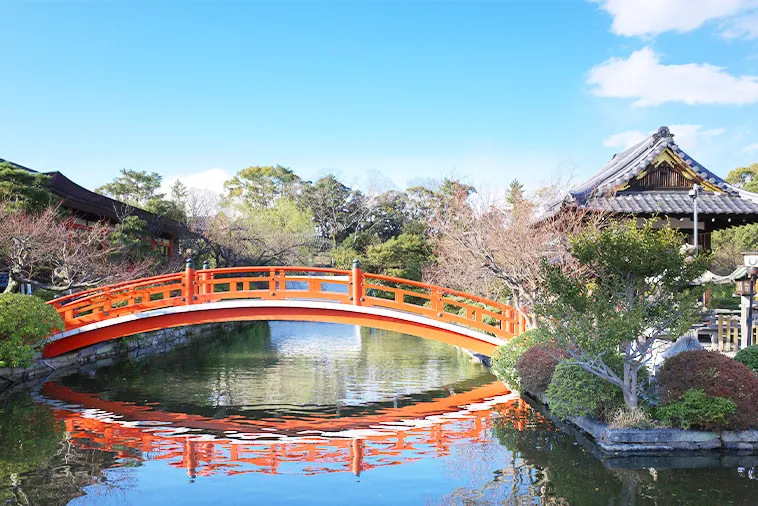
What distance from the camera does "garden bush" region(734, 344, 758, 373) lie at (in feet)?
32.6

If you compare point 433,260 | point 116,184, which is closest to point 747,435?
point 433,260

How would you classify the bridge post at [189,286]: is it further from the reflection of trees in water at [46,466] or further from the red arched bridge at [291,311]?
the reflection of trees in water at [46,466]

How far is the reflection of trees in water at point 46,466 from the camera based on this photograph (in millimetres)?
7207

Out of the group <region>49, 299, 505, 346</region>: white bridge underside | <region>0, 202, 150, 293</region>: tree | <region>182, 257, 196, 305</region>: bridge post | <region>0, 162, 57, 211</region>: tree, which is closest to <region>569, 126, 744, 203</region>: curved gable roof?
<region>49, 299, 505, 346</region>: white bridge underside

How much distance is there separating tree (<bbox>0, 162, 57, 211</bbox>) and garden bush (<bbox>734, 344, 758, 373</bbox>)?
669 inches

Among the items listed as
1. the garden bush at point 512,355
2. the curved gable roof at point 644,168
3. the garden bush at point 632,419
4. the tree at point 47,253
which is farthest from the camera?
the tree at point 47,253

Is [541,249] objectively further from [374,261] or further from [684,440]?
[374,261]

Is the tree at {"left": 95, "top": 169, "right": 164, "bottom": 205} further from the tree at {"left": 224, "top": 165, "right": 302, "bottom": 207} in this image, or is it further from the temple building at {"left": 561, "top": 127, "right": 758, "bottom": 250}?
the temple building at {"left": 561, "top": 127, "right": 758, "bottom": 250}

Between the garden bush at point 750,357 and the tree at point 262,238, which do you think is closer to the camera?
the garden bush at point 750,357

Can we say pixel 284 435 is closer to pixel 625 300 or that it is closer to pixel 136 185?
pixel 625 300

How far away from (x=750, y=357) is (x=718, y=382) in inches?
86.0

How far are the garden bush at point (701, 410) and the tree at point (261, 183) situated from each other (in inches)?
1667

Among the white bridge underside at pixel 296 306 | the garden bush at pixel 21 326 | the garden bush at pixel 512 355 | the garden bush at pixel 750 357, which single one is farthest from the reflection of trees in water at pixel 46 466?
the garden bush at pixel 750 357

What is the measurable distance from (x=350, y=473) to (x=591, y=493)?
2.86 metres
